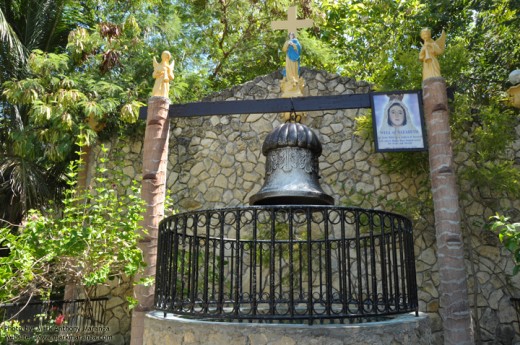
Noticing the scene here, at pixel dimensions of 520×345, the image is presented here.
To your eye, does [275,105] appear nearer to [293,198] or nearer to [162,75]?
[162,75]

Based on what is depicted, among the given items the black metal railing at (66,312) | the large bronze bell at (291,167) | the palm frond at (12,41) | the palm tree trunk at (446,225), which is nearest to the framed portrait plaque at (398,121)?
the palm tree trunk at (446,225)

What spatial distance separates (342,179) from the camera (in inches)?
356

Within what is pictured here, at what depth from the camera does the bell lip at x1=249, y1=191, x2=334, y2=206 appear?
396 cm

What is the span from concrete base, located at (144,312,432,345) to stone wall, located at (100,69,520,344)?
4843mm

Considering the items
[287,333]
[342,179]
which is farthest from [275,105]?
[342,179]

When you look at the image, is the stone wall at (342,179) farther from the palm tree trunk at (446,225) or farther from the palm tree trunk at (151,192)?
the palm tree trunk at (151,192)

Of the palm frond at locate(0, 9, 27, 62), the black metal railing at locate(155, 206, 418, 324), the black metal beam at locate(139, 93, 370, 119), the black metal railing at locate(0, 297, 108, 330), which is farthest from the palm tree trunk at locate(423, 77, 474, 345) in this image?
the palm frond at locate(0, 9, 27, 62)

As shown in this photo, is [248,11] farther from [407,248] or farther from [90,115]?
[407,248]

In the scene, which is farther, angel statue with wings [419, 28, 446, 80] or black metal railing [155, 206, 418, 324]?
angel statue with wings [419, 28, 446, 80]

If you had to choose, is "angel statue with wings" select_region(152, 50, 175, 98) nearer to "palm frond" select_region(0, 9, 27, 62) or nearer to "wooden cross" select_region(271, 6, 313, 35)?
"wooden cross" select_region(271, 6, 313, 35)

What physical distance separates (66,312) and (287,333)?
5.87 meters

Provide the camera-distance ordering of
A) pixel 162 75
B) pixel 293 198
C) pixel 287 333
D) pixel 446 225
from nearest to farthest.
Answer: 1. pixel 287 333
2. pixel 293 198
3. pixel 446 225
4. pixel 162 75

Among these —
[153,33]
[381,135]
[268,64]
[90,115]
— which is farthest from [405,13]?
[90,115]

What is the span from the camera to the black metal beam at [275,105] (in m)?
5.76
